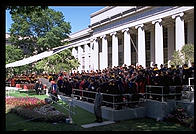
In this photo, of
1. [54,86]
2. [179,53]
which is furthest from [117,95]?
[179,53]

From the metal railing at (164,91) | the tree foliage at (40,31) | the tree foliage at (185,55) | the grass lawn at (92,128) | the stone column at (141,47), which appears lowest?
the grass lawn at (92,128)

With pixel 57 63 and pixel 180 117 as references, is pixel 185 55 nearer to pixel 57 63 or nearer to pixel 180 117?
pixel 180 117

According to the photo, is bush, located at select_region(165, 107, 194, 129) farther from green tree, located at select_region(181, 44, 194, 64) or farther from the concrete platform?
green tree, located at select_region(181, 44, 194, 64)

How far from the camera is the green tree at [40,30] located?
53438 mm

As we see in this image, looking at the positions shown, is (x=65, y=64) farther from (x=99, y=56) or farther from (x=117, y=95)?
(x=117, y=95)

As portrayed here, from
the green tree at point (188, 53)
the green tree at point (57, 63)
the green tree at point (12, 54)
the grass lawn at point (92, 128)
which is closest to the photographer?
the grass lawn at point (92, 128)

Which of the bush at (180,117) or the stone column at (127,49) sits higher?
the stone column at (127,49)

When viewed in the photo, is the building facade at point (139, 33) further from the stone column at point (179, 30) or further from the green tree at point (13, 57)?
the green tree at point (13, 57)

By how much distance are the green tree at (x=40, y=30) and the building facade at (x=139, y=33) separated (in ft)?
17.0

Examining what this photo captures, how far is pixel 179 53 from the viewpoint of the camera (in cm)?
2562

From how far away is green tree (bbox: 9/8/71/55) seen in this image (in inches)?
2104

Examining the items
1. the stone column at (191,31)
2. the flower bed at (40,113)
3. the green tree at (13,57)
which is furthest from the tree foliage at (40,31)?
the flower bed at (40,113)

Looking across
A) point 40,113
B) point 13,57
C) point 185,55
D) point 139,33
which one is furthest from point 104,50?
point 40,113
